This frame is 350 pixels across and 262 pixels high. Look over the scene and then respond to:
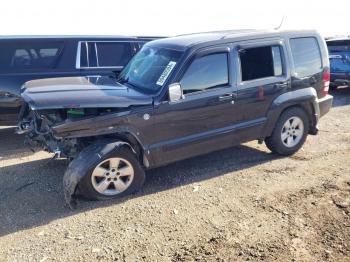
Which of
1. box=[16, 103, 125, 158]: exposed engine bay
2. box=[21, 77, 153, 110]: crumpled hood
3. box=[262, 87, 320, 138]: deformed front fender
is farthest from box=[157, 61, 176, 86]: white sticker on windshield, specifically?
box=[262, 87, 320, 138]: deformed front fender

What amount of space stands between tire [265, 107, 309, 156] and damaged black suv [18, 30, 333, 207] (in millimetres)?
16

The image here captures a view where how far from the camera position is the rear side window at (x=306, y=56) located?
5.76 metres

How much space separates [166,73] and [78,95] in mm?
1141

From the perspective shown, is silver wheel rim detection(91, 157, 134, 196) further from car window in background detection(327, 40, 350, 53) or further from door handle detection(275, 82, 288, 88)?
car window in background detection(327, 40, 350, 53)

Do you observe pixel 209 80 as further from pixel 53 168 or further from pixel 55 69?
pixel 55 69

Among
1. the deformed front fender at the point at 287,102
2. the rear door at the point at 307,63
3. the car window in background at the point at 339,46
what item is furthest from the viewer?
the car window in background at the point at 339,46

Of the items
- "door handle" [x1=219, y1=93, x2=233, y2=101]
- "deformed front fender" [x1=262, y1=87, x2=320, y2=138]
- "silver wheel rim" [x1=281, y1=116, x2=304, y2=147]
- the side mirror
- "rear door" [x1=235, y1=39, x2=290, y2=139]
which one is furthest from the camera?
"silver wheel rim" [x1=281, y1=116, x2=304, y2=147]

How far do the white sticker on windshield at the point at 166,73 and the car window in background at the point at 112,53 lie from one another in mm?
3029

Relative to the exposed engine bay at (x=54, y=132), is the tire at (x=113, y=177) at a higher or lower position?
lower

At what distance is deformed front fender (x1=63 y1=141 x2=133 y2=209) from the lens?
436cm

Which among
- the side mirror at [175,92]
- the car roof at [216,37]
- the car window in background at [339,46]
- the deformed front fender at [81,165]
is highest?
the car roof at [216,37]

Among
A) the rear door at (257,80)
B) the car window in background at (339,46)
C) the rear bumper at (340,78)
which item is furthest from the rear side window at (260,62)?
the car window in background at (339,46)

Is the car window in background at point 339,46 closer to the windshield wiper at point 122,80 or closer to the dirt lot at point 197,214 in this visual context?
the dirt lot at point 197,214

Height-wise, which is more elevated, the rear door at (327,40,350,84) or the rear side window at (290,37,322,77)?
the rear side window at (290,37,322,77)
